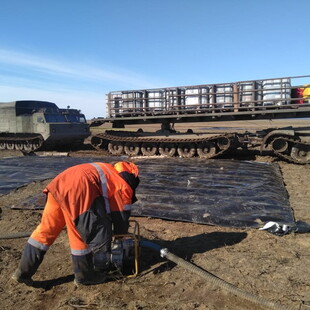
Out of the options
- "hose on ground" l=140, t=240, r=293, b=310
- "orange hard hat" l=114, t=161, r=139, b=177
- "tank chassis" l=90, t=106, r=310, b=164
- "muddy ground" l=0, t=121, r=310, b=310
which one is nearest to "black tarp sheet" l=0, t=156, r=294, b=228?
"muddy ground" l=0, t=121, r=310, b=310

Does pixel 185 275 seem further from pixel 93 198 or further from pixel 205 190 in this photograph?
pixel 205 190

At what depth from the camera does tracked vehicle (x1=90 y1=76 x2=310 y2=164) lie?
12.7m

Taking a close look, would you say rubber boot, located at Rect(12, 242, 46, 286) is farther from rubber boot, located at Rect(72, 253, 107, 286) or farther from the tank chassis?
the tank chassis

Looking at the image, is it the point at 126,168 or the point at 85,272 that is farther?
the point at 126,168

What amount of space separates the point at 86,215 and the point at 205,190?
4.53m

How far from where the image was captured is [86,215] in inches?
139

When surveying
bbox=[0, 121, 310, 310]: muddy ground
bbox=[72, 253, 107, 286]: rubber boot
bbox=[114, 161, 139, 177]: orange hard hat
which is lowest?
bbox=[0, 121, 310, 310]: muddy ground

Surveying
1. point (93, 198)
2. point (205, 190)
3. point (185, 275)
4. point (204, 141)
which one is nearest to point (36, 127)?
point (204, 141)

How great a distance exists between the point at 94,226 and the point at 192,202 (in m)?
3.48

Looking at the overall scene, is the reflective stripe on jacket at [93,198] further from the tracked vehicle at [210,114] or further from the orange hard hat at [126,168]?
the tracked vehicle at [210,114]

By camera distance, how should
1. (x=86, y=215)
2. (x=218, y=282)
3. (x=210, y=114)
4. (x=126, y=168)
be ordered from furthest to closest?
1. (x=210, y=114)
2. (x=126, y=168)
3. (x=218, y=282)
4. (x=86, y=215)

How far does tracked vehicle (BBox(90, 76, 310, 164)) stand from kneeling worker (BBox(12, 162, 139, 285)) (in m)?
9.87

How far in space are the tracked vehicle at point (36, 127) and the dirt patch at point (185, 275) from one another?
12314 mm

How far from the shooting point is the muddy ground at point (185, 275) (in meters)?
3.46
